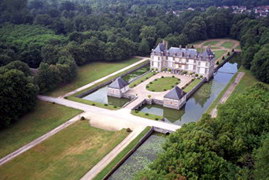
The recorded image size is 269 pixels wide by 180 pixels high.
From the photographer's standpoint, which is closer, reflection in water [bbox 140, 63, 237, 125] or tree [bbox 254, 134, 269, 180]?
tree [bbox 254, 134, 269, 180]

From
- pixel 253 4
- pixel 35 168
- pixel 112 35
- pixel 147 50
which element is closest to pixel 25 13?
pixel 112 35

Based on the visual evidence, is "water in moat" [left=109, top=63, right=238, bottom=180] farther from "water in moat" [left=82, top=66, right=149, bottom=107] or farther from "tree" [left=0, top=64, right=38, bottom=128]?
"tree" [left=0, top=64, right=38, bottom=128]

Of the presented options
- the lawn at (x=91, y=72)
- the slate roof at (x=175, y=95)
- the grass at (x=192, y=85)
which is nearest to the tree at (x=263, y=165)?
the slate roof at (x=175, y=95)

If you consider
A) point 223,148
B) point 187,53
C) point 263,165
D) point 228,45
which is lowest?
point 228,45

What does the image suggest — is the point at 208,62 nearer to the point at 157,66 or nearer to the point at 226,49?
the point at 157,66

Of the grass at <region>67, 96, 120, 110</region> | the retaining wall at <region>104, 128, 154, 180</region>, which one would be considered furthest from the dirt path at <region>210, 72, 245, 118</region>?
the grass at <region>67, 96, 120, 110</region>

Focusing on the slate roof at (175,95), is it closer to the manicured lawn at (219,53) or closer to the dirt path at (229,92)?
the dirt path at (229,92)

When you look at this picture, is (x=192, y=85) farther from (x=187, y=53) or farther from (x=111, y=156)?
(x=111, y=156)

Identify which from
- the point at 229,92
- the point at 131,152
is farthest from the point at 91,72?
the point at 131,152
